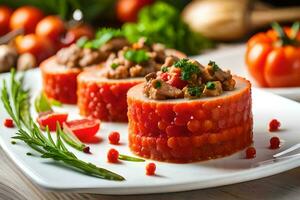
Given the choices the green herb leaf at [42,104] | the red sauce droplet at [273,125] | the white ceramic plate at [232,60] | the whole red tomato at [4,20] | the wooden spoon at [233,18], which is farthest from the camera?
the whole red tomato at [4,20]

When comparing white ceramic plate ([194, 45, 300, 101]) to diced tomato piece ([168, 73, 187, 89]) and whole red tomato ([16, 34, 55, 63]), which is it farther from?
whole red tomato ([16, 34, 55, 63])

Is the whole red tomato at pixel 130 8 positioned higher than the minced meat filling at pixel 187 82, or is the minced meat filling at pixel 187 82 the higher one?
the whole red tomato at pixel 130 8

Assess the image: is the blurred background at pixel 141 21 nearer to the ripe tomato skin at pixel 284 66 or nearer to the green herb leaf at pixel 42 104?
the ripe tomato skin at pixel 284 66

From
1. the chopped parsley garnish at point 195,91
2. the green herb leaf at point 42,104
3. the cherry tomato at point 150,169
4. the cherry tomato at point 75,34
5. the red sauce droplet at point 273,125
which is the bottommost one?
the cherry tomato at point 150,169

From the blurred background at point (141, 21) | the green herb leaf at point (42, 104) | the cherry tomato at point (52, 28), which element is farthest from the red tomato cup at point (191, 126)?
the cherry tomato at point (52, 28)

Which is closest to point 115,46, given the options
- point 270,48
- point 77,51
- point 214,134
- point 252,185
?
point 77,51

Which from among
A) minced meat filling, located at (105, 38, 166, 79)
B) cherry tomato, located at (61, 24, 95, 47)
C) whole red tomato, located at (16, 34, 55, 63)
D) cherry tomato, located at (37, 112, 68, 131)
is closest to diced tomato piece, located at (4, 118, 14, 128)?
cherry tomato, located at (37, 112, 68, 131)
